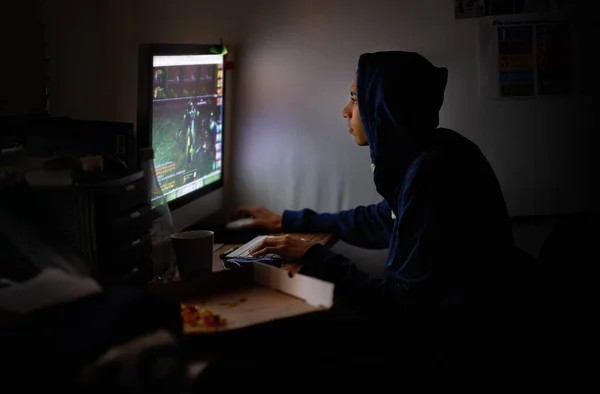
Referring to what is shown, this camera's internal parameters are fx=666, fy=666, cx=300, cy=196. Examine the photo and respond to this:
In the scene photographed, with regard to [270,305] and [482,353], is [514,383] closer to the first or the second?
[482,353]

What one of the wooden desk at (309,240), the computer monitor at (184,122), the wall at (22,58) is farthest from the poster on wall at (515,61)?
the wall at (22,58)

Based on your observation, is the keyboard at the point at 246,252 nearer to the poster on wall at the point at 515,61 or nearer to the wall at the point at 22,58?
the wall at the point at 22,58

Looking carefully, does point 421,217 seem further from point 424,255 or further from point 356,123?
point 356,123

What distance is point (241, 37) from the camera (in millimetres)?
2387

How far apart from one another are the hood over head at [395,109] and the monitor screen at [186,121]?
50 centimetres

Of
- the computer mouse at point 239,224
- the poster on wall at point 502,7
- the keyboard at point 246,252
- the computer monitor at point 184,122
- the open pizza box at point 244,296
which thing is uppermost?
the poster on wall at point 502,7

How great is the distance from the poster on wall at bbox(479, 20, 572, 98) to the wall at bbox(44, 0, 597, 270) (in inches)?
1.5

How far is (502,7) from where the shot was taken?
2307 mm

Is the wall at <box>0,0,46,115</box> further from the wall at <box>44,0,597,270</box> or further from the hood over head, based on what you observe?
the hood over head

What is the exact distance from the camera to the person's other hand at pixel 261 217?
217cm

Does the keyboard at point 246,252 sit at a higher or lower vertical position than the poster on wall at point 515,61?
lower

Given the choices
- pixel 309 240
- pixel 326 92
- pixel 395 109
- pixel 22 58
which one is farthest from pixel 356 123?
pixel 22 58

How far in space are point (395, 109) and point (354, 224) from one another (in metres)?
0.57

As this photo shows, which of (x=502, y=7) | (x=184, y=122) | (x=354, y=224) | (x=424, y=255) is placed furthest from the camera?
(x=502, y=7)
